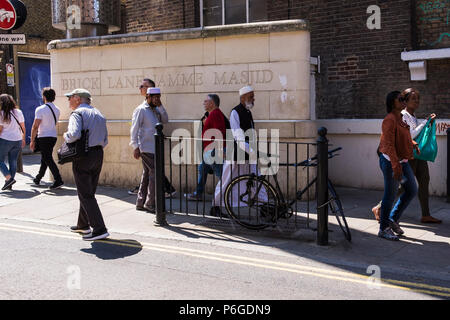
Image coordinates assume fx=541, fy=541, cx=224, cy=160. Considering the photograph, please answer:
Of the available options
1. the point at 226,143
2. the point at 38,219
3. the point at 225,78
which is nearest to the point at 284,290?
A: the point at 226,143

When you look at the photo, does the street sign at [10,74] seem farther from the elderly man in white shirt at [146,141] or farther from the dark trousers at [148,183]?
the dark trousers at [148,183]

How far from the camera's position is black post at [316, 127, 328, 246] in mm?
6305

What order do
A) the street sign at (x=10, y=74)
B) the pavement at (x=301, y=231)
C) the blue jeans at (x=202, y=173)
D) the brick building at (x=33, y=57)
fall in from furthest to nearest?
the brick building at (x=33, y=57)
the street sign at (x=10, y=74)
the blue jeans at (x=202, y=173)
the pavement at (x=301, y=231)

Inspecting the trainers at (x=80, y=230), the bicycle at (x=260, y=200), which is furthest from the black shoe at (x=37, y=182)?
the bicycle at (x=260, y=200)

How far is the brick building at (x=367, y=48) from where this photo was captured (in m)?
9.77

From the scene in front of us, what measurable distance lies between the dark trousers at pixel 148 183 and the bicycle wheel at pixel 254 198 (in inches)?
58.5

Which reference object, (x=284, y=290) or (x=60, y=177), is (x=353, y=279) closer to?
(x=284, y=290)

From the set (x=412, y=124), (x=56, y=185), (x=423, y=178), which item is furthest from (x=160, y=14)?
(x=423, y=178)

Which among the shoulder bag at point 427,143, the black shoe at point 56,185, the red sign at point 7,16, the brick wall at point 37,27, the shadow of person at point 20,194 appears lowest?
the shadow of person at point 20,194

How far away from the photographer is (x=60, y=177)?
10578mm

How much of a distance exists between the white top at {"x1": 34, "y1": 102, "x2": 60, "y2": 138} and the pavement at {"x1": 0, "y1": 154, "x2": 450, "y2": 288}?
1.21 metres

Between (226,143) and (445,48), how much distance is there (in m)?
4.63

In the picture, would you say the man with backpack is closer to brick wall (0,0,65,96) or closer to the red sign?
the red sign

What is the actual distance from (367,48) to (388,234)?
15.9 feet
